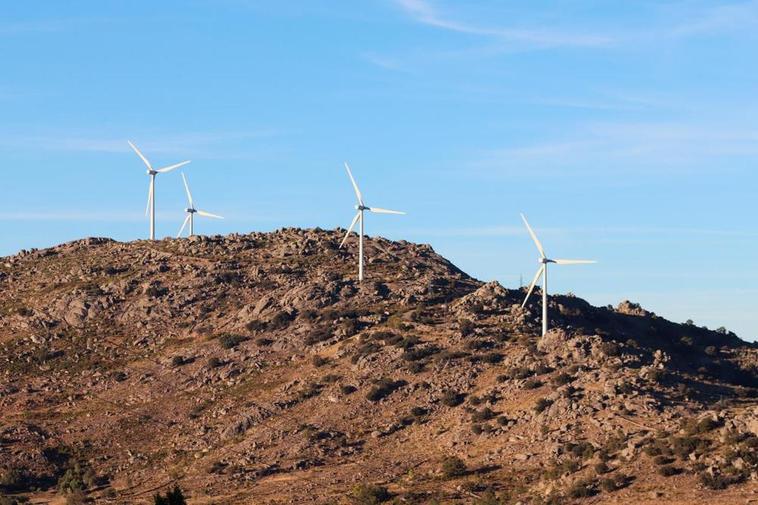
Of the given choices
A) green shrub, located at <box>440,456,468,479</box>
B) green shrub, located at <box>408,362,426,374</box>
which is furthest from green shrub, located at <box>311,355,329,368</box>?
green shrub, located at <box>440,456,468,479</box>

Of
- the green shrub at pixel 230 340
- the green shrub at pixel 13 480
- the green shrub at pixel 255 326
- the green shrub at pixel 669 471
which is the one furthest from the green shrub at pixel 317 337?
the green shrub at pixel 669 471

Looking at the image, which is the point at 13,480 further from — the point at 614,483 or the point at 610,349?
the point at 610,349

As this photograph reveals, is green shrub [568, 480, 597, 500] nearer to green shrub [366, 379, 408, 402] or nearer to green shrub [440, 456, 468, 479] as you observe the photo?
green shrub [440, 456, 468, 479]

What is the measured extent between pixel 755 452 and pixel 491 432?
30613mm

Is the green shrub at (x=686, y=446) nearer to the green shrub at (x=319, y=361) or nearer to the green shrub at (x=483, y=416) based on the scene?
the green shrub at (x=483, y=416)

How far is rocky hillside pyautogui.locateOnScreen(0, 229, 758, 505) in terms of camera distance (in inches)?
4724

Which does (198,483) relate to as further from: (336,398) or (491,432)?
(491,432)

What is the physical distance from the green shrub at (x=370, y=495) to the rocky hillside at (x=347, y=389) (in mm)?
213

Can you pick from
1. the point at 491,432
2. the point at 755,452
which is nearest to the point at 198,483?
the point at 491,432

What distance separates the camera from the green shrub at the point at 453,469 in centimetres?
12381

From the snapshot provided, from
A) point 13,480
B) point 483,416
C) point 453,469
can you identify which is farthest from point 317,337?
point 13,480

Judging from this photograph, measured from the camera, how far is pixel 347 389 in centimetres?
14662

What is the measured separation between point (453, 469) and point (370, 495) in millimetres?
10179

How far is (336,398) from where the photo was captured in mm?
145750
